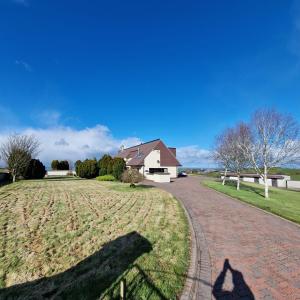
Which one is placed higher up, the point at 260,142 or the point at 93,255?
the point at 260,142

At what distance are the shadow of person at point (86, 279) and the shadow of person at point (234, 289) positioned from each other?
81.3 inches

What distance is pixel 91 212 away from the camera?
10094 mm

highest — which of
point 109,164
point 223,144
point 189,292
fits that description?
point 223,144

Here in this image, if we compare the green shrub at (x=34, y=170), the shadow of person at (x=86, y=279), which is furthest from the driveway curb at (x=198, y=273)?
the green shrub at (x=34, y=170)

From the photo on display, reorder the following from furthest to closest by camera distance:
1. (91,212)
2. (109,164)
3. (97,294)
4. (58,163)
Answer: (58,163) → (109,164) → (91,212) → (97,294)

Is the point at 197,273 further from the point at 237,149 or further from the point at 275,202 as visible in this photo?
the point at 237,149

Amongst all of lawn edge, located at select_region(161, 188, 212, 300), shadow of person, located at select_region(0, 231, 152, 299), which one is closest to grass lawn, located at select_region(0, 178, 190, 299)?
shadow of person, located at select_region(0, 231, 152, 299)

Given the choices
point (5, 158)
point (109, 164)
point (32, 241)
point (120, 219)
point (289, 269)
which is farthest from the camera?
point (109, 164)

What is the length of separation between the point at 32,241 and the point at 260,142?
19169 millimetres

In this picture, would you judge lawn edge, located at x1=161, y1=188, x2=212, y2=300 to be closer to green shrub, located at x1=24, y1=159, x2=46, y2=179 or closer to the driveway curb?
the driveway curb

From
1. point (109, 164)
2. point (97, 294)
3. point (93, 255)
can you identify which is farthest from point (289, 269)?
point (109, 164)

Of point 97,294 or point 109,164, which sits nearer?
point 97,294

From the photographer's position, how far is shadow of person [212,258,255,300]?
412 cm

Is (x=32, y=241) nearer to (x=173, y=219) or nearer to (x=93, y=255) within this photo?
(x=93, y=255)
